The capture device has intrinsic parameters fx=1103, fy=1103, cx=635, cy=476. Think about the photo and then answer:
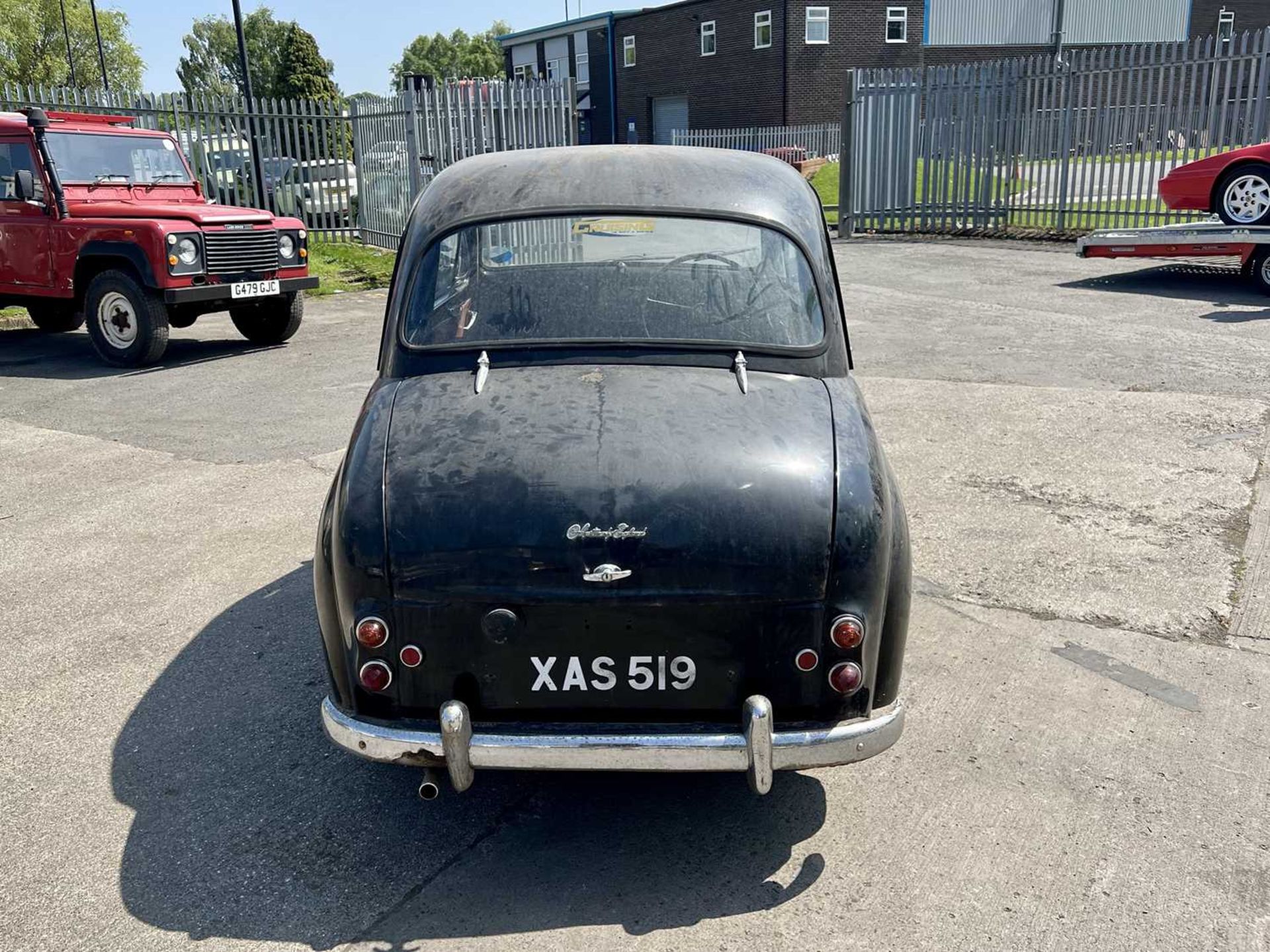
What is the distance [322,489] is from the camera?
21.7 feet

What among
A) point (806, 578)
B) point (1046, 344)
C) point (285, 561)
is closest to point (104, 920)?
point (806, 578)

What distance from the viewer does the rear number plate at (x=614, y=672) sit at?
9.91ft

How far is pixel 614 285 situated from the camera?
395cm

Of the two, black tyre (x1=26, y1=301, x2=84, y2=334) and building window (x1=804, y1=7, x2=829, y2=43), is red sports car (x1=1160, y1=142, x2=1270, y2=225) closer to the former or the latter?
black tyre (x1=26, y1=301, x2=84, y2=334)

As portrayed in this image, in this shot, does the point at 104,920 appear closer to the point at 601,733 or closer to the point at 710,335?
the point at 601,733

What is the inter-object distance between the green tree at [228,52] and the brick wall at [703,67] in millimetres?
33697

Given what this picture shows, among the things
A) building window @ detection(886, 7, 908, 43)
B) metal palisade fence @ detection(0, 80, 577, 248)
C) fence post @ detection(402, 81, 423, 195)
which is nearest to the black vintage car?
metal palisade fence @ detection(0, 80, 577, 248)

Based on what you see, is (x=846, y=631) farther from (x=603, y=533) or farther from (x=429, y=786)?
(x=429, y=786)

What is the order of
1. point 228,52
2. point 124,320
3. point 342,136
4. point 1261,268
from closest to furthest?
1. point 124,320
2. point 1261,268
3. point 342,136
4. point 228,52

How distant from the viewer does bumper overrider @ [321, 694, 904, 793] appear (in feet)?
9.60

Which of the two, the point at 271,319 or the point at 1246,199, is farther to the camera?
the point at 1246,199

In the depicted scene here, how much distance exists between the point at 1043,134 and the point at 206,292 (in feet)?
43.1

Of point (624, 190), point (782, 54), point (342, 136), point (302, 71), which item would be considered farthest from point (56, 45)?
point (624, 190)

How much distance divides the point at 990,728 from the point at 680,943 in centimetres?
160
